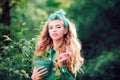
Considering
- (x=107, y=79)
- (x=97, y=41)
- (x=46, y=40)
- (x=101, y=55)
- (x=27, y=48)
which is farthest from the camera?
(x=97, y=41)

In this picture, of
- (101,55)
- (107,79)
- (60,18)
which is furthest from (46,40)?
(101,55)

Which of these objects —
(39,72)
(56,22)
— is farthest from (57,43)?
(39,72)

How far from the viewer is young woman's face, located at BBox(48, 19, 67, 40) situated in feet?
20.0

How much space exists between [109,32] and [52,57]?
14092 millimetres

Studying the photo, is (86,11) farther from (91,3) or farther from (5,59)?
(5,59)

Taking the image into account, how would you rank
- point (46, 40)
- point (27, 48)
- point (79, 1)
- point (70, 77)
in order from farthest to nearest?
1. point (79, 1)
2. point (27, 48)
3. point (46, 40)
4. point (70, 77)

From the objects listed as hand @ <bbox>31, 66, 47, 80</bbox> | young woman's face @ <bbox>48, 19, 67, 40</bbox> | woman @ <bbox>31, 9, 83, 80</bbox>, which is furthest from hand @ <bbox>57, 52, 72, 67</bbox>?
young woman's face @ <bbox>48, 19, 67, 40</bbox>

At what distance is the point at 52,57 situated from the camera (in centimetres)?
603

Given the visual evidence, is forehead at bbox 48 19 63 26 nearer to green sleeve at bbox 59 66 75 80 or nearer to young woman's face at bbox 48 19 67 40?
young woman's face at bbox 48 19 67 40

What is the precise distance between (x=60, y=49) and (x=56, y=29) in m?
0.27

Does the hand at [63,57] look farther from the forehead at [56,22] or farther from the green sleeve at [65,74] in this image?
the forehead at [56,22]

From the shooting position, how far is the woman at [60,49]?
5824 mm

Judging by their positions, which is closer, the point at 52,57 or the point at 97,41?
the point at 52,57

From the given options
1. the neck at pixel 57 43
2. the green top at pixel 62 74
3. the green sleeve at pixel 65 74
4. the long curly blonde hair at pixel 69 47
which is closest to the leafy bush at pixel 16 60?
the long curly blonde hair at pixel 69 47
